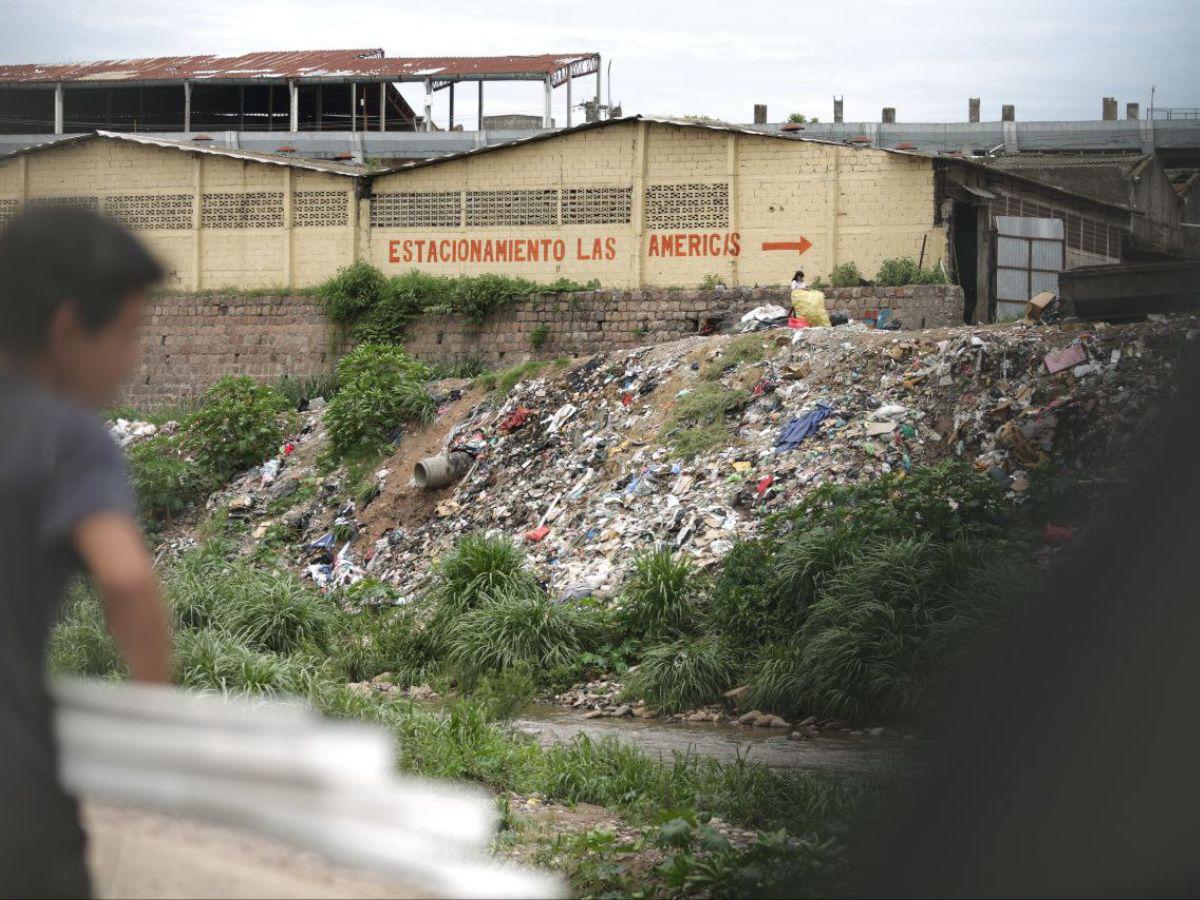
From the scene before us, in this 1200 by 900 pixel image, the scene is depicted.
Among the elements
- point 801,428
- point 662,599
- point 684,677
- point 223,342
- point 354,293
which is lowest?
point 684,677

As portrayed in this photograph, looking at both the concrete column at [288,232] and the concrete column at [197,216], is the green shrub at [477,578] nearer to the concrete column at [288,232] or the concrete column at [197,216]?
the concrete column at [288,232]

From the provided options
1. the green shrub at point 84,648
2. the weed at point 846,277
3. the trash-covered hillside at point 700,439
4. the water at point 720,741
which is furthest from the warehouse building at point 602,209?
the green shrub at point 84,648

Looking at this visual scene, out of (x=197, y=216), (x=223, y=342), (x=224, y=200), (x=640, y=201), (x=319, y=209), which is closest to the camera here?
(x=640, y=201)

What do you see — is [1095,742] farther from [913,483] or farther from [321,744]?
[913,483]

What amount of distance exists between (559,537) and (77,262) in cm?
982

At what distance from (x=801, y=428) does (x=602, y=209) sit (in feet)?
25.9

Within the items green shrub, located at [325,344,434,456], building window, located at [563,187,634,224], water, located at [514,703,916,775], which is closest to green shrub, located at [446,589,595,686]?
water, located at [514,703,916,775]

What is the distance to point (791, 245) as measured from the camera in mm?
17641

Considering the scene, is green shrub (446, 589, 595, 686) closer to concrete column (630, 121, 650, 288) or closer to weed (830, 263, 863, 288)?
weed (830, 263, 863, 288)

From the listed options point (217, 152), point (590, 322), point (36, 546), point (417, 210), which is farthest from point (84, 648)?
point (217, 152)

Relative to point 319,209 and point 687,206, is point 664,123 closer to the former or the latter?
point 687,206

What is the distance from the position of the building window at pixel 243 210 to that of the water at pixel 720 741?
1287cm

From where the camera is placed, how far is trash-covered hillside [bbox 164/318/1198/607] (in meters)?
10.2

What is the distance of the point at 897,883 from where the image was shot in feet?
5.54
